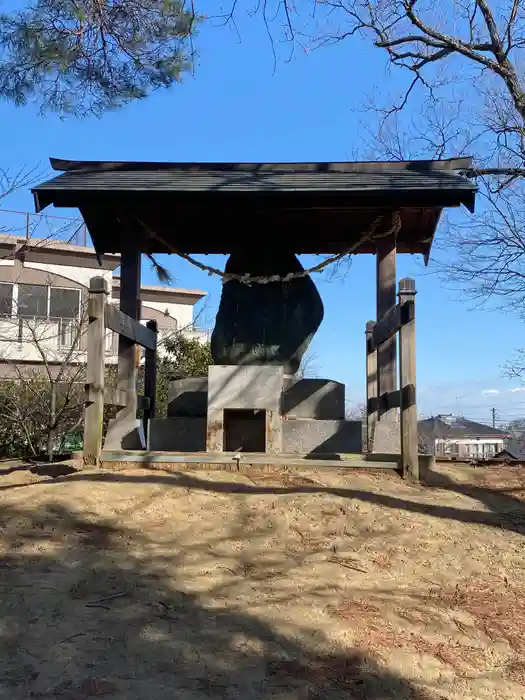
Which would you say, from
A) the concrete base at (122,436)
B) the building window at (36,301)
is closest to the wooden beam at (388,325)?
the concrete base at (122,436)

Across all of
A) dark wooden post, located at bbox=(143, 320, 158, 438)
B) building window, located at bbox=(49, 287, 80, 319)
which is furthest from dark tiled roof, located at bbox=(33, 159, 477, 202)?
building window, located at bbox=(49, 287, 80, 319)

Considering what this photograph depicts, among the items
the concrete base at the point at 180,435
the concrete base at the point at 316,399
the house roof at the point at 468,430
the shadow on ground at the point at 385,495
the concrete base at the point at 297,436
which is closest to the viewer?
the shadow on ground at the point at 385,495

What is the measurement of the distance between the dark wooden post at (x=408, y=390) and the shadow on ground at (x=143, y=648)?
2.49 m

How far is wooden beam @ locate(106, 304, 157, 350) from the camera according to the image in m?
5.24

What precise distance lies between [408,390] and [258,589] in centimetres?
248

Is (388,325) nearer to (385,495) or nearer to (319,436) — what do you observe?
(319,436)

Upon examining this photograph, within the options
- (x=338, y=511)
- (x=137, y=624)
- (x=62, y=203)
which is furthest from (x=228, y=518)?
(x=62, y=203)

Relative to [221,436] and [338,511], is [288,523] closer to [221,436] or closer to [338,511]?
[338,511]

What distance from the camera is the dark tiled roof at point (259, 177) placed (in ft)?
19.2

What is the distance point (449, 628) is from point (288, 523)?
130cm

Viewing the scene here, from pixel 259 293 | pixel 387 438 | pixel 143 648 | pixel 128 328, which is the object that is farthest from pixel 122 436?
pixel 143 648

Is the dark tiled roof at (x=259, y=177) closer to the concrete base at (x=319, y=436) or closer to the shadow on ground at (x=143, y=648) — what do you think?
the concrete base at (x=319, y=436)

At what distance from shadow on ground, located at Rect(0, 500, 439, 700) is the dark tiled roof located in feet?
12.3

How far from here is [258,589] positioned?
3080mm
